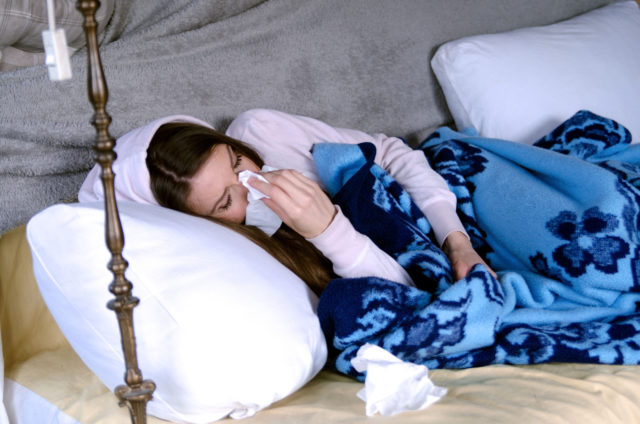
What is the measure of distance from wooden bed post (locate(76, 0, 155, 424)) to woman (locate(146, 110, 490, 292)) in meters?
0.37

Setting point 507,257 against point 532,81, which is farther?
point 532,81

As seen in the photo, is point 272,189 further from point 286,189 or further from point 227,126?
point 227,126

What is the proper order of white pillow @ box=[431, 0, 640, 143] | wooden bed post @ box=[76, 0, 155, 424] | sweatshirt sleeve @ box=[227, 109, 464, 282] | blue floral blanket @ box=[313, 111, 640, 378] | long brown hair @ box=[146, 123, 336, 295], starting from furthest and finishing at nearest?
white pillow @ box=[431, 0, 640, 143] < sweatshirt sleeve @ box=[227, 109, 464, 282] < long brown hair @ box=[146, 123, 336, 295] < blue floral blanket @ box=[313, 111, 640, 378] < wooden bed post @ box=[76, 0, 155, 424]

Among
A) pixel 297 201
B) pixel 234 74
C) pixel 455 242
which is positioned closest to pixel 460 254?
pixel 455 242

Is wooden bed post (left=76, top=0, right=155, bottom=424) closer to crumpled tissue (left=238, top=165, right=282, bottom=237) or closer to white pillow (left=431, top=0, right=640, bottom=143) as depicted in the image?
crumpled tissue (left=238, top=165, right=282, bottom=237)

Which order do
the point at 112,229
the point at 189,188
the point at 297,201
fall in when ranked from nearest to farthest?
1. the point at 112,229
2. the point at 297,201
3. the point at 189,188

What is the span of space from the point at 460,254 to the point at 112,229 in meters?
0.70

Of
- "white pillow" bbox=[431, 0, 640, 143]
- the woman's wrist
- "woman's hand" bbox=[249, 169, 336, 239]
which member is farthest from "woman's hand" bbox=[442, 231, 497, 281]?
"white pillow" bbox=[431, 0, 640, 143]

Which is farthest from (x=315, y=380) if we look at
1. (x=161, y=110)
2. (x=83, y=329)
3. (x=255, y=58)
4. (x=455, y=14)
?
(x=455, y=14)

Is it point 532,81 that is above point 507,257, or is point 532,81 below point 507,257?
above

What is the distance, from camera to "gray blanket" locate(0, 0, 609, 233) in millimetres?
1162

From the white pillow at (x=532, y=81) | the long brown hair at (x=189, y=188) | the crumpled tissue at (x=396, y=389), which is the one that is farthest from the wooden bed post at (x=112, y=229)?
the white pillow at (x=532, y=81)

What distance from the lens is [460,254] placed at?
1177 mm

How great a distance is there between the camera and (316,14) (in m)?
1.54
